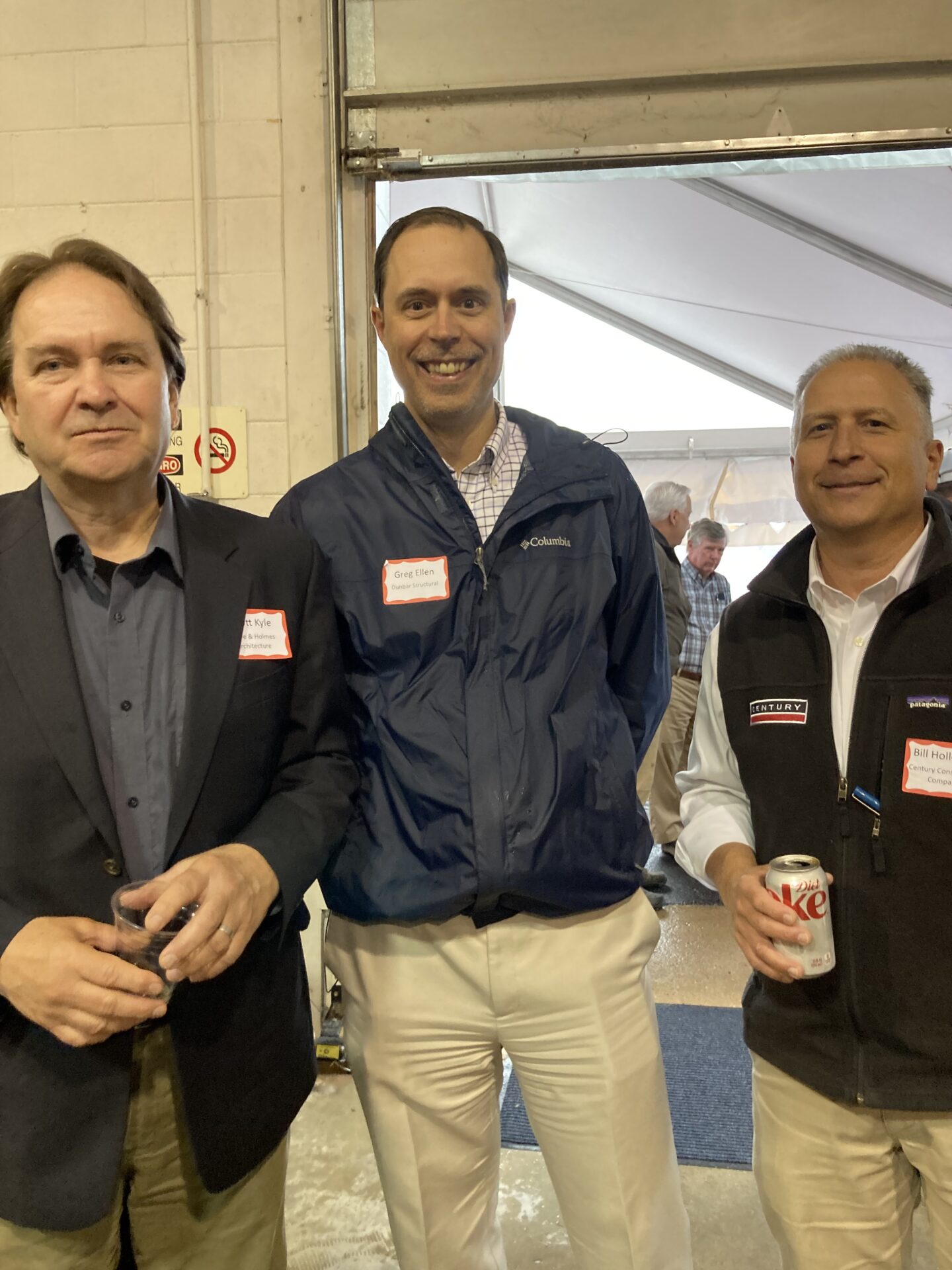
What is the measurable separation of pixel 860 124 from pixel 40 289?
2.10m

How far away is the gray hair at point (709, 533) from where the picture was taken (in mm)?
5480

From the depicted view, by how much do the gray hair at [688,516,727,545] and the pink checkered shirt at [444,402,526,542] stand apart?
4142mm

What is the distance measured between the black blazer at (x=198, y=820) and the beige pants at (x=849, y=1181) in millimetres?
738

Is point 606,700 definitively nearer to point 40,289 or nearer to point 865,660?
point 865,660

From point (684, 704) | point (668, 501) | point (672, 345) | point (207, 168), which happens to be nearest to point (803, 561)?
point (207, 168)

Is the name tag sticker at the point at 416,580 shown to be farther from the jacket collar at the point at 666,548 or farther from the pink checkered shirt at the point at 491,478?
the jacket collar at the point at 666,548

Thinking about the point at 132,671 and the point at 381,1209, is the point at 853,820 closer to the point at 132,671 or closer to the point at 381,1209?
the point at 132,671

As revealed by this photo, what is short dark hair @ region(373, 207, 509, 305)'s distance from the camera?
4.98 ft

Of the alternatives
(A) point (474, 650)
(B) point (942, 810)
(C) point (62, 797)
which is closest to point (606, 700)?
(A) point (474, 650)

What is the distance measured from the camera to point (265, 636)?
1223 millimetres

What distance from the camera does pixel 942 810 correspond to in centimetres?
122

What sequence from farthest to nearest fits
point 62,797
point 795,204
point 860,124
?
point 795,204, point 860,124, point 62,797

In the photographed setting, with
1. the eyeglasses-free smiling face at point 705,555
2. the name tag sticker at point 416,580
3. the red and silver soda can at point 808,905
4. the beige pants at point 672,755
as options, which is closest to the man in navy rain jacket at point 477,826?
the name tag sticker at point 416,580

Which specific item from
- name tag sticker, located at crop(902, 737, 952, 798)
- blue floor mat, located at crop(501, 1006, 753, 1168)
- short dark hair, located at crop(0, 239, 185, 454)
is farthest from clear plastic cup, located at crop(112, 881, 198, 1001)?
blue floor mat, located at crop(501, 1006, 753, 1168)
